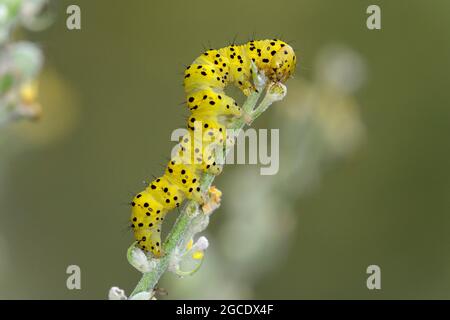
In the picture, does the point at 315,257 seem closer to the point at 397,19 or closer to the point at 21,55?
the point at 397,19

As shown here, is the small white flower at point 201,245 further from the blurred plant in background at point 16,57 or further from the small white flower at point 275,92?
the blurred plant in background at point 16,57

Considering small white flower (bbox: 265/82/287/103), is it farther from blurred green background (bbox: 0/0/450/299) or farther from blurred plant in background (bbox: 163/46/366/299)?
blurred green background (bbox: 0/0/450/299)

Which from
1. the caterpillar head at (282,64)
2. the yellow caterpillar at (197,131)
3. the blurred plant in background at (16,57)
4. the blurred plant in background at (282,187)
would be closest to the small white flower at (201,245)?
the yellow caterpillar at (197,131)

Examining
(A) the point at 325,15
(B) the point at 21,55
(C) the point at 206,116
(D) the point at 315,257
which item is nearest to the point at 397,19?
(A) the point at 325,15

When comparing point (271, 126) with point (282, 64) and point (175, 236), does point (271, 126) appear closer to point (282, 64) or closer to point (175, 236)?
point (282, 64)

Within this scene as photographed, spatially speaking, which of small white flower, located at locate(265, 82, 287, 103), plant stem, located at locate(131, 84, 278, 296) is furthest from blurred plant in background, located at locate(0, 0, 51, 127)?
small white flower, located at locate(265, 82, 287, 103)

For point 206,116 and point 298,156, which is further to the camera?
point 298,156
